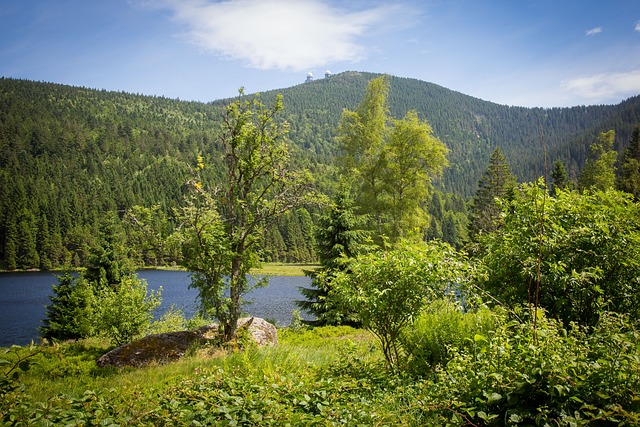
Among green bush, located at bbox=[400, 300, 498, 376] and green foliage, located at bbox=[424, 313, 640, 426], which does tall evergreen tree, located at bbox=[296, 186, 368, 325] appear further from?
green foliage, located at bbox=[424, 313, 640, 426]

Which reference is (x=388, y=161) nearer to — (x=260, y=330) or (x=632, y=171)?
(x=260, y=330)

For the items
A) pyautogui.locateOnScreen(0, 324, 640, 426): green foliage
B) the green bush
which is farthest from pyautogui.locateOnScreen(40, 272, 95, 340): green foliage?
pyautogui.locateOnScreen(0, 324, 640, 426): green foliage

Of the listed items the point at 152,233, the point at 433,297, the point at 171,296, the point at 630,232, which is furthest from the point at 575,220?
the point at 171,296

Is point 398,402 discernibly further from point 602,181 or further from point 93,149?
point 93,149

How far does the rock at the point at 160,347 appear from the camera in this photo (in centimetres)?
1059

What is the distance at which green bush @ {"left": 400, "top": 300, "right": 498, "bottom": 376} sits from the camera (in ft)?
20.5

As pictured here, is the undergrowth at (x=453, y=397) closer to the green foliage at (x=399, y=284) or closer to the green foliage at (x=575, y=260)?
the green foliage at (x=399, y=284)

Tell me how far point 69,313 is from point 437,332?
2539 cm

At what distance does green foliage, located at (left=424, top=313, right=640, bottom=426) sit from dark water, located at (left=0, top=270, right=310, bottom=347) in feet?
65.1

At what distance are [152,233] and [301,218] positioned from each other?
120157 mm

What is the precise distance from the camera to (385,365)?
669cm

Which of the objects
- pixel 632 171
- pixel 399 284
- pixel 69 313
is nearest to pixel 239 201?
pixel 399 284

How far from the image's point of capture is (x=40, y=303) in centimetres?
4812

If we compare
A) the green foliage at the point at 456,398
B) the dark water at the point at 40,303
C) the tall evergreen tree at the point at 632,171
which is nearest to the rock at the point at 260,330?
the green foliage at the point at 456,398
